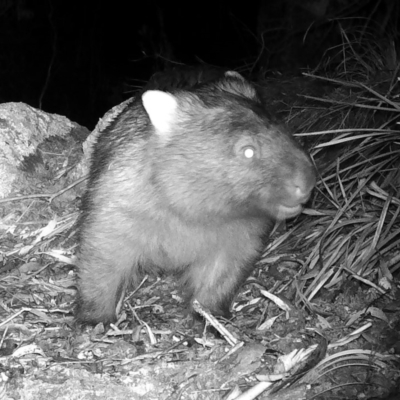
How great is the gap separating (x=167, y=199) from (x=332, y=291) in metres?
1.17

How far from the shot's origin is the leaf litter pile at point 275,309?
11.2 feet

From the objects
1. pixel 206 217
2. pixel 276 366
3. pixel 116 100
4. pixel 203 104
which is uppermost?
pixel 203 104

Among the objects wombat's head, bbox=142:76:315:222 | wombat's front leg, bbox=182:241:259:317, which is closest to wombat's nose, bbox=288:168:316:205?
wombat's head, bbox=142:76:315:222

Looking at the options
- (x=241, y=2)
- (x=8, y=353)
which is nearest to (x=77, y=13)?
(x=241, y=2)

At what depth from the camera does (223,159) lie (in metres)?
3.57

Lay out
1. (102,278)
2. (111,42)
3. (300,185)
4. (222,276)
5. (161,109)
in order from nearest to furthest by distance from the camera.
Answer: (300,185)
(161,109)
(102,278)
(222,276)
(111,42)

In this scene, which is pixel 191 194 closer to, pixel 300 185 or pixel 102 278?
pixel 300 185

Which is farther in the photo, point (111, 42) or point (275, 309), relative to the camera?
point (111, 42)

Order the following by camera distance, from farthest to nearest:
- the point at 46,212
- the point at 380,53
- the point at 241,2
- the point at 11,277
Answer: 1. the point at 241,2
2. the point at 380,53
3. the point at 46,212
4. the point at 11,277

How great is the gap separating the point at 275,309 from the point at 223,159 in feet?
3.39

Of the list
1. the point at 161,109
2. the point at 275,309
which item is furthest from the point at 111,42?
the point at 275,309

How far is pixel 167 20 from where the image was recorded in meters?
7.20

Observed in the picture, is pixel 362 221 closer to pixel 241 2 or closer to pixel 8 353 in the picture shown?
pixel 8 353

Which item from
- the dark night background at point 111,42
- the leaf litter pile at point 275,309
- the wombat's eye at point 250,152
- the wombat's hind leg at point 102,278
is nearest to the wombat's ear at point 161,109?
the wombat's eye at point 250,152
